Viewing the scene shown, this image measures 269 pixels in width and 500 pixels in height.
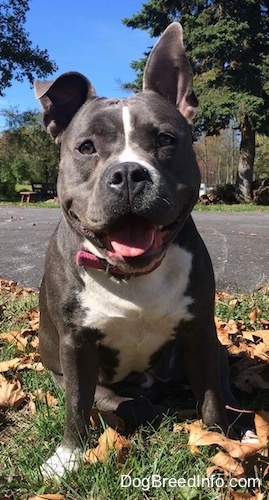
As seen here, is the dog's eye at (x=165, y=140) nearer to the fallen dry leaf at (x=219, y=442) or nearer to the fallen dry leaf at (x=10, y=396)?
the fallen dry leaf at (x=219, y=442)

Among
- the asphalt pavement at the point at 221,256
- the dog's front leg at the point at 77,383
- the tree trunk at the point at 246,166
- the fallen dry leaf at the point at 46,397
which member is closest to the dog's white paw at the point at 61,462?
the dog's front leg at the point at 77,383

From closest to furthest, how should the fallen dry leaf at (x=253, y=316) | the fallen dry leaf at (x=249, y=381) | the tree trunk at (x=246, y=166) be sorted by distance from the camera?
1. the fallen dry leaf at (x=249, y=381)
2. the fallen dry leaf at (x=253, y=316)
3. the tree trunk at (x=246, y=166)

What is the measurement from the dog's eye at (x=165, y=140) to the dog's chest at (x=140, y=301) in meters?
0.41

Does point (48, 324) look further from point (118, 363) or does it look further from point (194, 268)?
point (194, 268)

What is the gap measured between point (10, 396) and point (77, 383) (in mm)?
606

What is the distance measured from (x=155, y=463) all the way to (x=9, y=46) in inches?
1100

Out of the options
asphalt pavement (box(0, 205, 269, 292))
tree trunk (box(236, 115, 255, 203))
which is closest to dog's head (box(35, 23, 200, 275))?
asphalt pavement (box(0, 205, 269, 292))

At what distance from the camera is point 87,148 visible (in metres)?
2.11

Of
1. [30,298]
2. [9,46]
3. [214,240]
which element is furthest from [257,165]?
[30,298]

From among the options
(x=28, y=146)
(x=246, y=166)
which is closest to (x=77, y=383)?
(x=246, y=166)

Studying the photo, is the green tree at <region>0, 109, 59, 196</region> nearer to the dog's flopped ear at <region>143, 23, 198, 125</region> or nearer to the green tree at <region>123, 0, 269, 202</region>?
the green tree at <region>123, 0, 269, 202</region>

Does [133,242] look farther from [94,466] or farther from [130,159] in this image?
[94,466]

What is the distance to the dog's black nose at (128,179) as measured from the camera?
5.98ft

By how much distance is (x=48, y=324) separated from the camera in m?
A: 2.61
